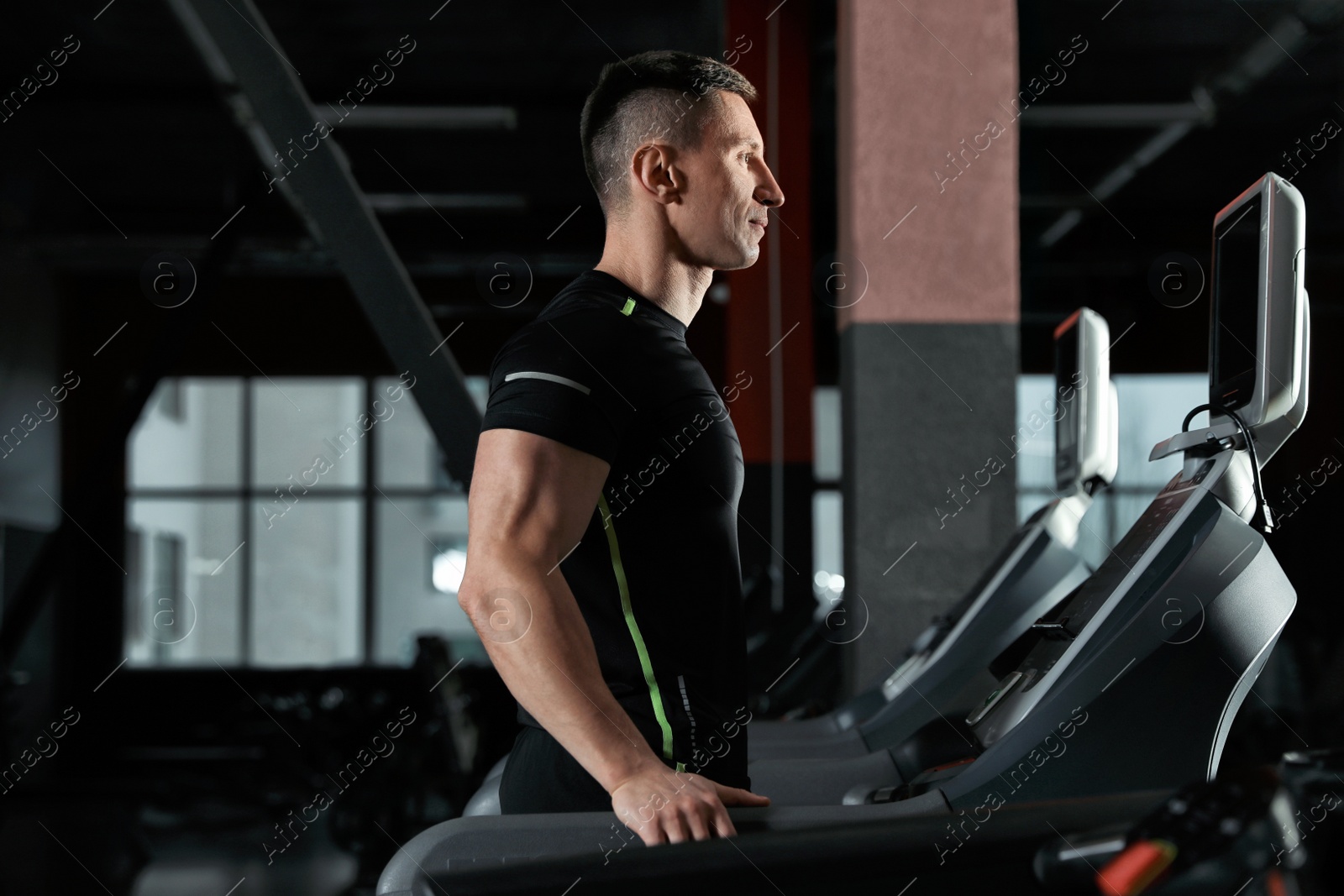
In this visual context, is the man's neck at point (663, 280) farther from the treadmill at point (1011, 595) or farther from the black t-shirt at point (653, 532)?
the treadmill at point (1011, 595)

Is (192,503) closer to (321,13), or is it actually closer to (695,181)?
(321,13)

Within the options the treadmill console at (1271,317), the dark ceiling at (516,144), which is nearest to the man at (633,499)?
the treadmill console at (1271,317)

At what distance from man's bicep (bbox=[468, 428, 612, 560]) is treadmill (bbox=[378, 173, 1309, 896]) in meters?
0.29

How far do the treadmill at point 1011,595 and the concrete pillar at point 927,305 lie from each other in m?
0.32

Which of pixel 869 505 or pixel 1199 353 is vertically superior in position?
pixel 1199 353

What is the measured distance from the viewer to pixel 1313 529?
30.8 feet

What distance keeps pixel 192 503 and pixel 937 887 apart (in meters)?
10.1

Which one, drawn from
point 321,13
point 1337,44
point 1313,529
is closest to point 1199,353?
point 1313,529

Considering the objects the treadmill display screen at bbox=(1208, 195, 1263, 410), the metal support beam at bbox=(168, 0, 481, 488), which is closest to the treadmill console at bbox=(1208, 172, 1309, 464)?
the treadmill display screen at bbox=(1208, 195, 1263, 410)

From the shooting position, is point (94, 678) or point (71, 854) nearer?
point (71, 854)

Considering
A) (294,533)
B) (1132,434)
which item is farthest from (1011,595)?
(294,533)

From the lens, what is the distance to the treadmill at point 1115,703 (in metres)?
1.08

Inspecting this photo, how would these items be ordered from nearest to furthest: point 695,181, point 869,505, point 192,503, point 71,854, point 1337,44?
point 695,181 → point 869,505 → point 71,854 → point 1337,44 → point 192,503

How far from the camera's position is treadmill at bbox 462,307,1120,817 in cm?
245
